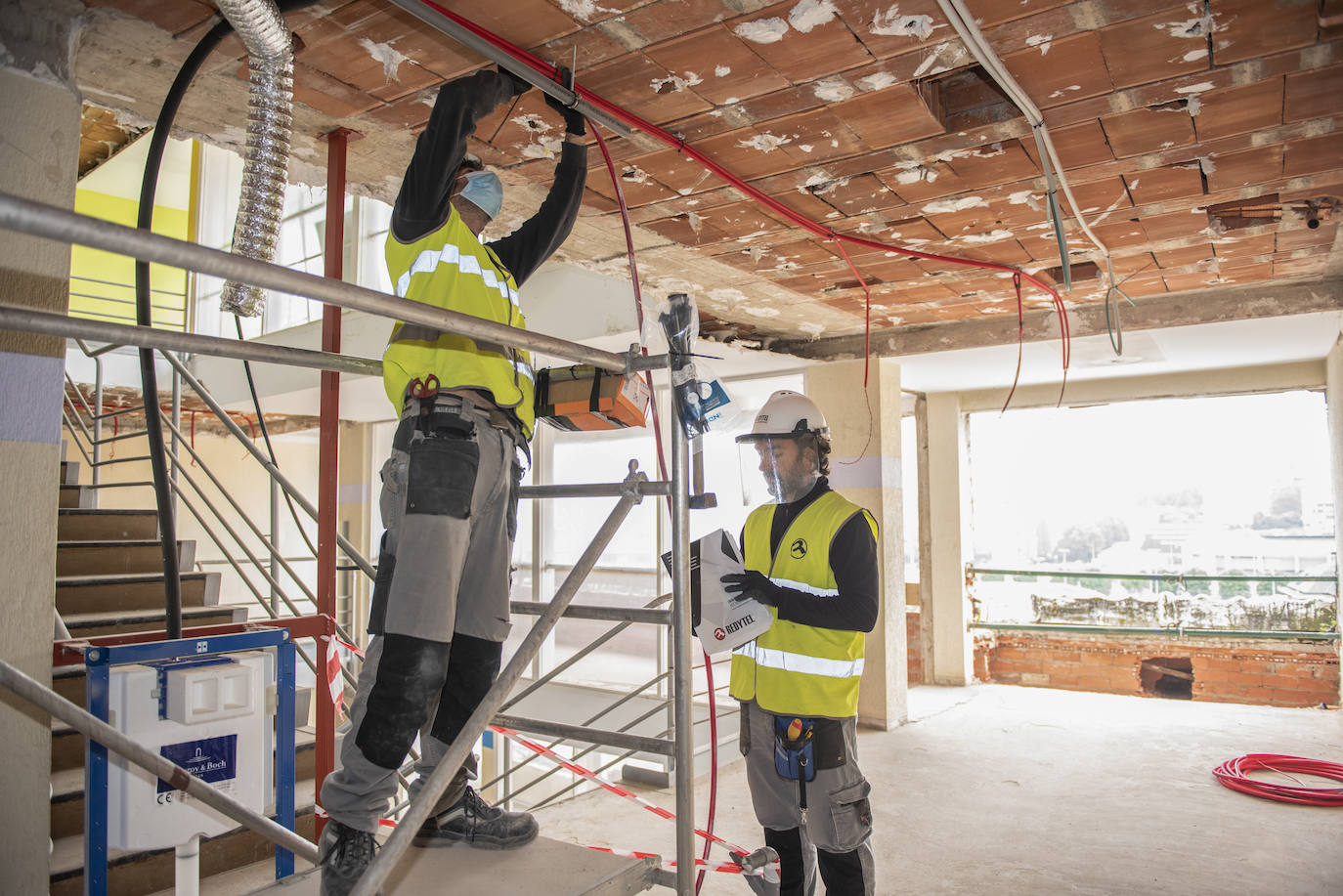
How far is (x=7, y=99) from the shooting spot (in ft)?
6.19

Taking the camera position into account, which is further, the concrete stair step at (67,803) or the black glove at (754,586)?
the black glove at (754,586)

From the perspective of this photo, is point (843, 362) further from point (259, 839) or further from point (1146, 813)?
point (259, 839)

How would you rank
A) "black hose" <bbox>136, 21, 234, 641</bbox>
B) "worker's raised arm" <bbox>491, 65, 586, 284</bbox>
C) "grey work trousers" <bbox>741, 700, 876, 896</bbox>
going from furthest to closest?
1. "grey work trousers" <bbox>741, 700, 876, 896</bbox>
2. "worker's raised arm" <bbox>491, 65, 586, 284</bbox>
3. "black hose" <bbox>136, 21, 234, 641</bbox>

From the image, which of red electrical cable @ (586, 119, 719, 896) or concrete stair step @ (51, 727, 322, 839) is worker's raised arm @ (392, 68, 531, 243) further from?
concrete stair step @ (51, 727, 322, 839)

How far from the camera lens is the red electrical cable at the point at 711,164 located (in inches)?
79.5

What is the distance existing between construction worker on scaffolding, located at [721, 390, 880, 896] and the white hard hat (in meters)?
0.20

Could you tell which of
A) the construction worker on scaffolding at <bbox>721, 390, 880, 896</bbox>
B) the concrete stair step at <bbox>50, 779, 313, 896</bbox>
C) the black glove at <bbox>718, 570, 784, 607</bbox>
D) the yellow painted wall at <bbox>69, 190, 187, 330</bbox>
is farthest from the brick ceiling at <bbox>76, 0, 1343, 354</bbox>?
the yellow painted wall at <bbox>69, 190, 187, 330</bbox>

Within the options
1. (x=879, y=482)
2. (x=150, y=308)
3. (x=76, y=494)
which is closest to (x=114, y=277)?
(x=76, y=494)

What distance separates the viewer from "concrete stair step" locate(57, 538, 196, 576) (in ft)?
11.1

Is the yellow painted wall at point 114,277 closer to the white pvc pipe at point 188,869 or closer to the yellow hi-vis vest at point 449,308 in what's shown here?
the white pvc pipe at point 188,869

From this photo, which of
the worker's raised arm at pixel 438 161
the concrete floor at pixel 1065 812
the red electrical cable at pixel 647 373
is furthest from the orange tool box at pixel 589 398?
the concrete floor at pixel 1065 812

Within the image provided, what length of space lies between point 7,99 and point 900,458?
5.33 meters

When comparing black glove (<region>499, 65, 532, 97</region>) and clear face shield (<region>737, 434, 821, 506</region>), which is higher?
black glove (<region>499, 65, 532, 97</region>)

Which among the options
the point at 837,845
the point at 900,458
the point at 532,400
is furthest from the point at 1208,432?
the point at 532,400
